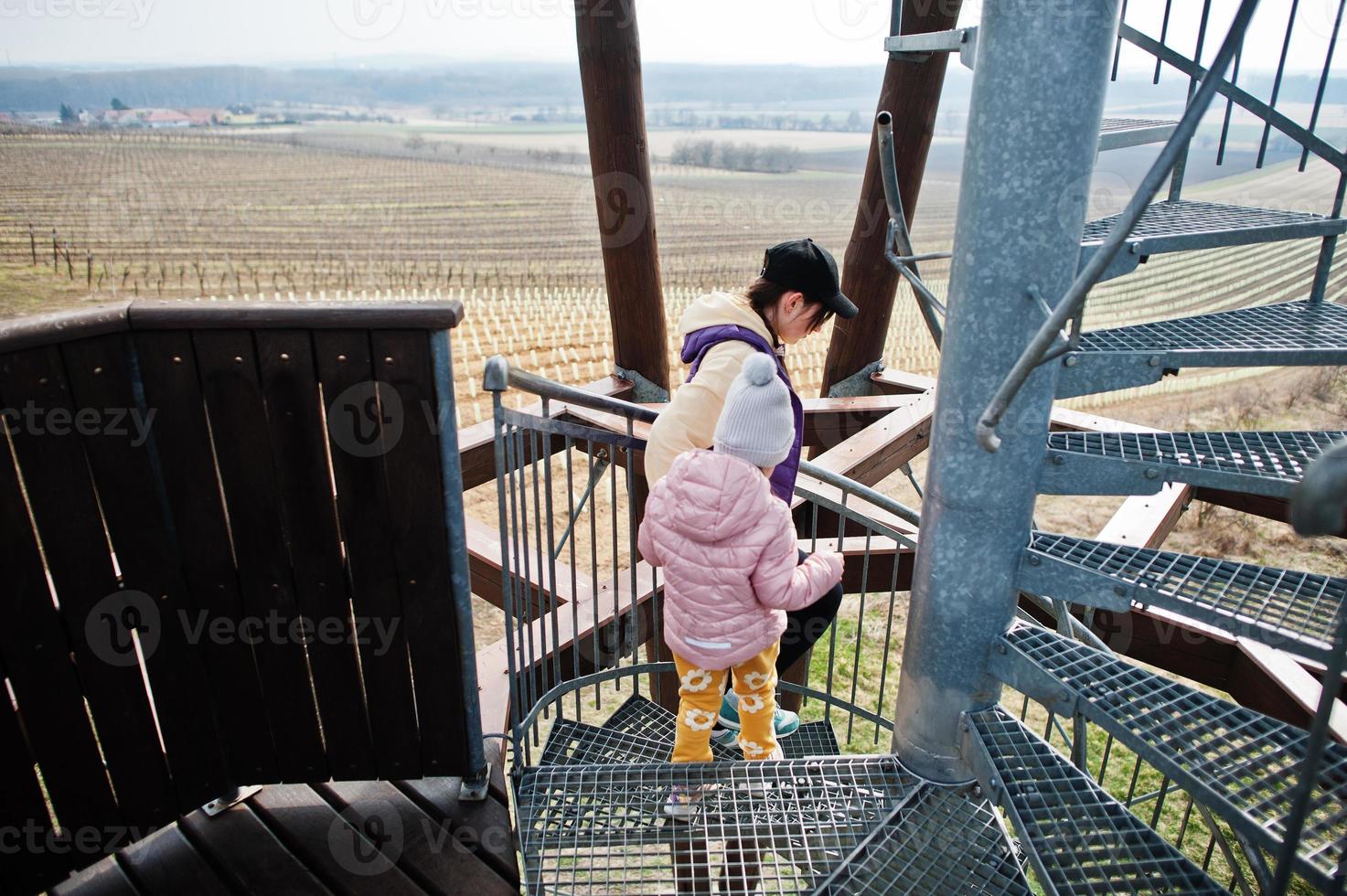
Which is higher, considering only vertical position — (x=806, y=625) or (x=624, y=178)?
(x=624, y=178)

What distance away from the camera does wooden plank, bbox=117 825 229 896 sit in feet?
7.00

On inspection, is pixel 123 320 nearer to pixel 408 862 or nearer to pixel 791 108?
pixel 408 862

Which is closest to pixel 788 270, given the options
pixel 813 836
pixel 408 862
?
pixel 813 836

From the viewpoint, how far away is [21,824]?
1942 millimetres

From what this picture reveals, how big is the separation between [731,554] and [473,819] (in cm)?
106

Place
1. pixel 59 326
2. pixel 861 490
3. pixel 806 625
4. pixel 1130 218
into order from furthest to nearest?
1. pixel 861 490
2. pixel 806 625
3. pixel 59 326
4. pixel 1130 218

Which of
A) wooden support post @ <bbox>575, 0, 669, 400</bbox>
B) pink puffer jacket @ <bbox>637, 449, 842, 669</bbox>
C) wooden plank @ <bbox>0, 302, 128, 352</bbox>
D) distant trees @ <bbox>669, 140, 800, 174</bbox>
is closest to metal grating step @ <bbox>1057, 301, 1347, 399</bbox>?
pink puffer jacket @ <bbox>637, 449, 842, 669</bbox>

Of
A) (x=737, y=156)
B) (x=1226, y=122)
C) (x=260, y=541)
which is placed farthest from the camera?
(x=737, y=156)

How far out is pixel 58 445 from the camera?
1773 millimetres

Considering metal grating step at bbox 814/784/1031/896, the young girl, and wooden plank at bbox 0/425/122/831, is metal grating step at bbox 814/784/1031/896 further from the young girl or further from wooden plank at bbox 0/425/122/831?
wooden plank at bbox 0/425/122/831

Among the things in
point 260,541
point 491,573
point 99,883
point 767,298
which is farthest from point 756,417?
point 491,573

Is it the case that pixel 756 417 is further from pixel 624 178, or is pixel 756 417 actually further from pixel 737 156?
pixel 737 156

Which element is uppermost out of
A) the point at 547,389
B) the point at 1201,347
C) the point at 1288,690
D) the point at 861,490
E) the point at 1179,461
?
the point at 1201,347

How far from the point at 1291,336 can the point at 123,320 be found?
2.61m
